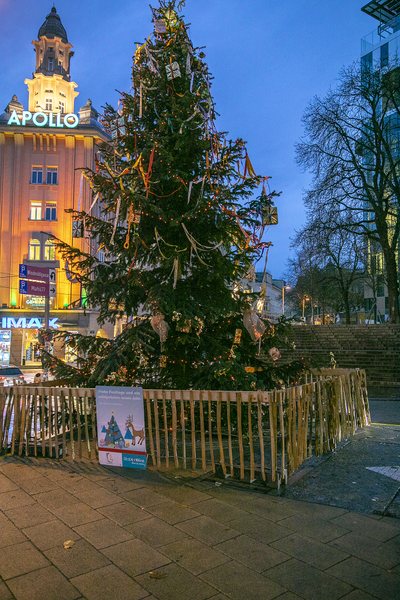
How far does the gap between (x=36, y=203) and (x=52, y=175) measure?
10.8ft

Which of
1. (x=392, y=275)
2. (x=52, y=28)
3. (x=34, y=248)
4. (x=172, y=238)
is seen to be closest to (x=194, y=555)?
(x=172, y=238)

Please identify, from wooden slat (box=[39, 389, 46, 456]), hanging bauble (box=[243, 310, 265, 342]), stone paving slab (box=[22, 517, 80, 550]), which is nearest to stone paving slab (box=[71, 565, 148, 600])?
stone paving slab (box=[22, 517, 80, 550])

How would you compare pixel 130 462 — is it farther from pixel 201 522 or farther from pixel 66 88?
pixel 66 88

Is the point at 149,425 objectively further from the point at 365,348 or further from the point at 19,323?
the point at 19,323

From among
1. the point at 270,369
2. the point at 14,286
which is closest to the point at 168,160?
the point at 270,369

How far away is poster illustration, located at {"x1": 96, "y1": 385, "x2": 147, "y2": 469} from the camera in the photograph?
6703mm

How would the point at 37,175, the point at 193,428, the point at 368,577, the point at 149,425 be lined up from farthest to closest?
the point at 37,175
the point at 149,425
the point at 193,428
the point at 368,577

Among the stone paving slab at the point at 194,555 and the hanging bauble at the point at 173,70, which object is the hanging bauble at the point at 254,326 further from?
the hanging bauble at the point at 173,70

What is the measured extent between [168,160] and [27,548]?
6.21 meters

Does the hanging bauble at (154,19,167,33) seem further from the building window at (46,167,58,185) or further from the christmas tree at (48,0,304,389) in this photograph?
the building window at (46,167,58,185)

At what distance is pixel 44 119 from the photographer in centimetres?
4556

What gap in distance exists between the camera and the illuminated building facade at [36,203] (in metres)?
42.8

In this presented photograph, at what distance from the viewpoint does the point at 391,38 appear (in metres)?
64.2

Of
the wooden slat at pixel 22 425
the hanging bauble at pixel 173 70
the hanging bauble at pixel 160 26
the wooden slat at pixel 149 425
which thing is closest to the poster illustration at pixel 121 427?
the wooden slat at pixel 149 425
